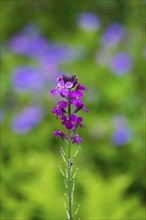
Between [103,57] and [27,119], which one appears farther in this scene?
[103,57]

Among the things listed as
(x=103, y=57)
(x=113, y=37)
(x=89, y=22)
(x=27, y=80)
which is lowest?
(x=27, y=80)

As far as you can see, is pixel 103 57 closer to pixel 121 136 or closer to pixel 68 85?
pixel 121 136

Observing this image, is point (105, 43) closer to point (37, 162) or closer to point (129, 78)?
point (129, 78)

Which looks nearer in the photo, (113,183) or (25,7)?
(113,183)

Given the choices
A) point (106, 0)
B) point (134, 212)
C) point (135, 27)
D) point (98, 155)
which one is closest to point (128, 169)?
point (98, 155)

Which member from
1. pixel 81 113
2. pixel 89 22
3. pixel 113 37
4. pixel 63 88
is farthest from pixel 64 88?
pixel 89 22

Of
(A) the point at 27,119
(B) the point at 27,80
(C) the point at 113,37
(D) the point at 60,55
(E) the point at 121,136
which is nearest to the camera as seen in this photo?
(E) the point at 121,136

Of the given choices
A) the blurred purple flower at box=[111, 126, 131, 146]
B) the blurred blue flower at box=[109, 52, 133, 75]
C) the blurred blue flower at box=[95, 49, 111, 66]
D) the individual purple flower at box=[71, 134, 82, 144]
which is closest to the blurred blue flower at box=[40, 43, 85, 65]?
the blurred blue flower at box=[95, 49, 111, 66]
